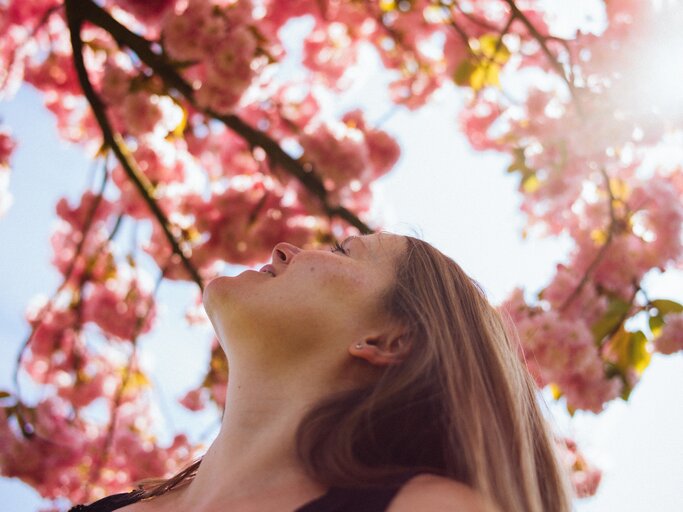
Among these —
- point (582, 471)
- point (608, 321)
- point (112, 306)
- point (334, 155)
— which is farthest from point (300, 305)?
point (112, 306)

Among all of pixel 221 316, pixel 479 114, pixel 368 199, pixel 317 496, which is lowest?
pixel 317 496

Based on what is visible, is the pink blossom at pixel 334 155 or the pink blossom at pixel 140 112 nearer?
the pink blossom at pixel 140 112

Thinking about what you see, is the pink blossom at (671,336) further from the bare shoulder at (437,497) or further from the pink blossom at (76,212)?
the pink blossom at (76,212)

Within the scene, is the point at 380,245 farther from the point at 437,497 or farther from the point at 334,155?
the point at 334,155

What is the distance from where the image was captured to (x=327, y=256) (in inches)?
66.2

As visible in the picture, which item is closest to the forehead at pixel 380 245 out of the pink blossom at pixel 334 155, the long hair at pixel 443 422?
the long hair at pixel 443 422

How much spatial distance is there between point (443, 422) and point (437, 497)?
293 mm

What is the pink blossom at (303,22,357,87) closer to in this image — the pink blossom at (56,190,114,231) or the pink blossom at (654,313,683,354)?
the pink blossom at (56,190,114,231)

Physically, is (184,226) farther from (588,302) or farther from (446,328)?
(446,328)

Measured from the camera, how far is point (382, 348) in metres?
1.59

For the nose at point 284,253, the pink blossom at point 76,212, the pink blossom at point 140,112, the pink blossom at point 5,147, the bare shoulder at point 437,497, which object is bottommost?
the bare shoulder at point 437,497

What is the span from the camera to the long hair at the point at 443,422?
133 cm

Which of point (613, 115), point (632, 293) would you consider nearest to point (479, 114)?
point (613, 115)

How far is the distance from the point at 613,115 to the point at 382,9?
1.27m
